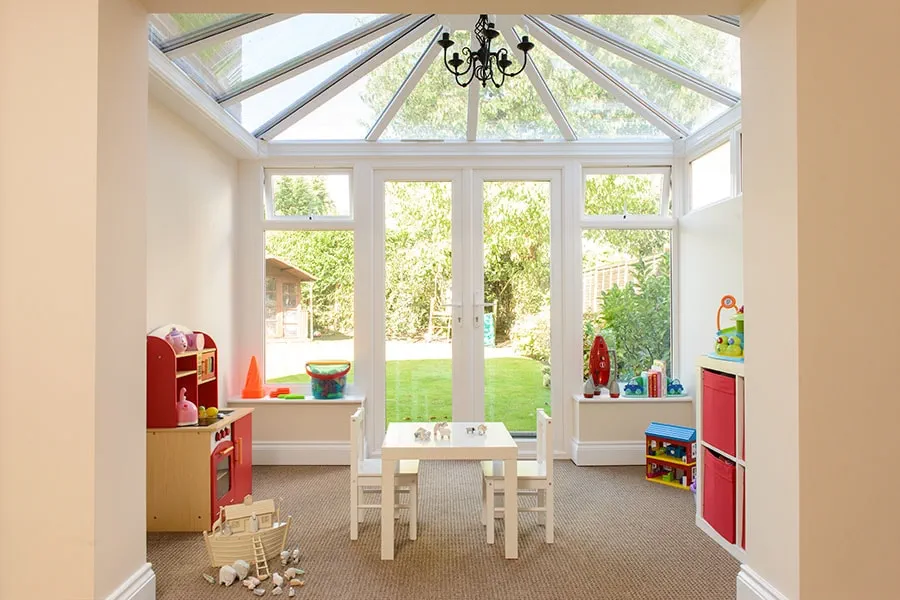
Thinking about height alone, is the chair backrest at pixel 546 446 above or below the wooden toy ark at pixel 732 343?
below

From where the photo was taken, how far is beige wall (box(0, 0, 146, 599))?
88.6 inches

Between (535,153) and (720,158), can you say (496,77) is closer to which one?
(535,153)

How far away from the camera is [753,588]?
256 centimetres

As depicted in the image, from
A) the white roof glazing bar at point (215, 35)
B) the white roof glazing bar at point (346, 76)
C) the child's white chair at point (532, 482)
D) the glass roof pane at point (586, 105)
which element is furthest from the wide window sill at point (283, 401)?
the glass roof pane at point (586, 105)

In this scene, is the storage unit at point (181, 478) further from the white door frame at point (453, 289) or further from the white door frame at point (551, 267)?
the white door frame at point (551, 267)

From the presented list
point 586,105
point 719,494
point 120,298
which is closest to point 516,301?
point 586,105

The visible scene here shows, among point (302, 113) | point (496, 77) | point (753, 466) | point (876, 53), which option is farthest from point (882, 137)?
point (302, 113)

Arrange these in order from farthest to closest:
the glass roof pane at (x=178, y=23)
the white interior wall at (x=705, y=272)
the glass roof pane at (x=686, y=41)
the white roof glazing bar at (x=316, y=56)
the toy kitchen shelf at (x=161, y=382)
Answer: the white interior wall at (x=705, y=272), the white roof glazing bar at (x=316, y=56), the glass roof pane at (x=686, y=41), the toy kitchen shelf at (x=161, y=382), the glass roof pane at (x=178, y=23)

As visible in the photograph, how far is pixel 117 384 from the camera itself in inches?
95.5

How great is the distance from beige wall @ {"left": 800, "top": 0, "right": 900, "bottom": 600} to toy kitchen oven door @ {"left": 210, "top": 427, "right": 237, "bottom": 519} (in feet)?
10.0

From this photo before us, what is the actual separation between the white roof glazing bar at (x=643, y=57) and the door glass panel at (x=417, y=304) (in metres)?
1.88

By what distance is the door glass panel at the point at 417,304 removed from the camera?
5.49 meters

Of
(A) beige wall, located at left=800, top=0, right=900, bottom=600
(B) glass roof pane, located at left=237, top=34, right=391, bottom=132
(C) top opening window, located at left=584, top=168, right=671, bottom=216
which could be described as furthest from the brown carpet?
(B) glass roof pane, located at left=237, top=34, right=391, bottom=132

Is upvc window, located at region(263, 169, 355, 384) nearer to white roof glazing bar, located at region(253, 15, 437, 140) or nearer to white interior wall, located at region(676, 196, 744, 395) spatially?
white roof glazing bar, located at region(253, 15, 437, 140)
